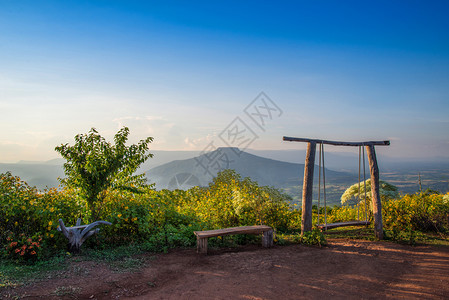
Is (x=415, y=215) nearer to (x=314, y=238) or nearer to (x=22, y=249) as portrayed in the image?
(x=314, y=238)

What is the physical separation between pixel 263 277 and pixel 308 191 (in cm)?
336

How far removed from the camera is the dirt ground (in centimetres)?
437

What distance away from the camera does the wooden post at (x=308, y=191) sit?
7.73m

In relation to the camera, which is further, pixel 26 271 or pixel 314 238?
pixel 314 238

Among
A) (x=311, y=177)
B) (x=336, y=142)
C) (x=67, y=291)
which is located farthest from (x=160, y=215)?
(x=336, y=142)

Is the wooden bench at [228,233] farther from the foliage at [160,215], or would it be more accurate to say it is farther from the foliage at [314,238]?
the foliage at [314,238]

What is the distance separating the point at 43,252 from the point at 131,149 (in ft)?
9.10

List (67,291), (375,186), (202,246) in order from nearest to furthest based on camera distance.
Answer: (67,291)
(202,246)
(375,186)

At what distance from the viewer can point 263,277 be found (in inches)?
201

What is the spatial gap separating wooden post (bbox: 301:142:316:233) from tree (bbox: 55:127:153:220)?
450 cm

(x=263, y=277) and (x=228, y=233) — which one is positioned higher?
(x=228, y=233)

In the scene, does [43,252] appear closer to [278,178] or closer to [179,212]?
[179,212]

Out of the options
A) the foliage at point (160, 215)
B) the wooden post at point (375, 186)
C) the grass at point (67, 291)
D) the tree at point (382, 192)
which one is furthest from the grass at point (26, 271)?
the tree at point (382, 192)

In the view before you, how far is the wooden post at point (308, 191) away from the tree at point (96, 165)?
4.50 m
